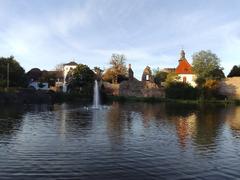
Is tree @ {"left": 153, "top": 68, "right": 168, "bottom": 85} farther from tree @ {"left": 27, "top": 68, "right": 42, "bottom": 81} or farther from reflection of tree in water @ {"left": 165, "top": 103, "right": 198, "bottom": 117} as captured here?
reflection of tree in water @ {"left": 165, "top": 103, "right": 198, "bottom": 117}

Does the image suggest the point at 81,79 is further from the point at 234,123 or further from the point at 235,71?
the point at 234,123

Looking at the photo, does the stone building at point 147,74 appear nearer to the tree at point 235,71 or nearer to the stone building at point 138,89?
the stone building at point 138,89

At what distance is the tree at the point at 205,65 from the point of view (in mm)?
109062

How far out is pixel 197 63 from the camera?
361 ft

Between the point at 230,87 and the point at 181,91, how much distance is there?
17457mm

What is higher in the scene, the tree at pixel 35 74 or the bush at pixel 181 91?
the tree at pixel 35 74

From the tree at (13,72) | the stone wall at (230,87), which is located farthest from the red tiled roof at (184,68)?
the tree at (13,72)

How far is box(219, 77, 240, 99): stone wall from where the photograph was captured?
373ft

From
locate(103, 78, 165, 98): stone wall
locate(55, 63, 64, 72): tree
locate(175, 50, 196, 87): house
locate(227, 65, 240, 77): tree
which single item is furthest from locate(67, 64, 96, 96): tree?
locate(55, 63, 64, 72): tree

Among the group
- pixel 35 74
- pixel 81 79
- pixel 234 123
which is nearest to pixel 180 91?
pixel 81 79

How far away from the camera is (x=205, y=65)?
4321 inches

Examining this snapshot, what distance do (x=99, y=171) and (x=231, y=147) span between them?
10.8 m

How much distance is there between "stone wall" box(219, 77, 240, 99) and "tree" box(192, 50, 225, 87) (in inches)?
201

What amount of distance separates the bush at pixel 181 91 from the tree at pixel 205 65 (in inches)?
206
